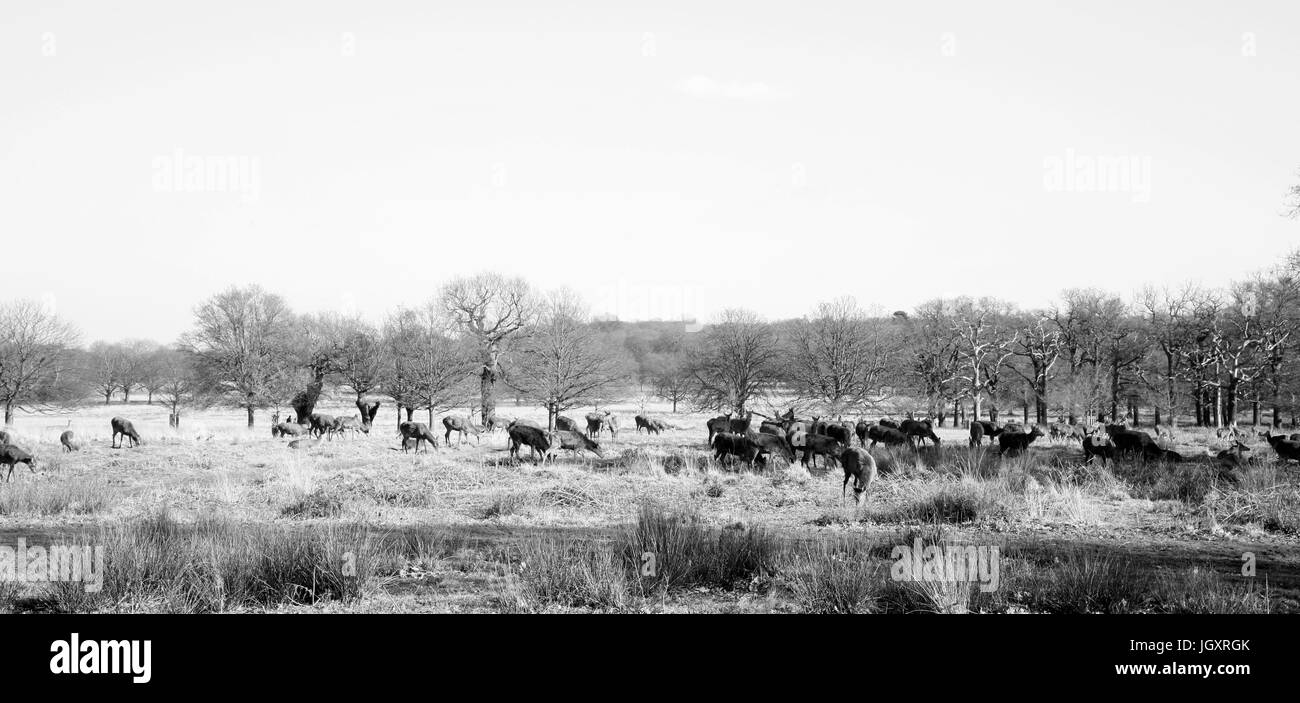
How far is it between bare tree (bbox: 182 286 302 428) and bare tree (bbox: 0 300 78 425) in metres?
6.52

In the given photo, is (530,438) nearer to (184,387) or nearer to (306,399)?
(306,399)

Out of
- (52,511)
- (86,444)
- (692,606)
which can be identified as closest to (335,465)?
(52,511)

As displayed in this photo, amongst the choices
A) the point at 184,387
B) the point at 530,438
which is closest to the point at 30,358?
the point at 184,387

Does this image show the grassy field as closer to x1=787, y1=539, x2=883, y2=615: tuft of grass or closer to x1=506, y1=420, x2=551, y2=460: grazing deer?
x1=787, y1=539, x2=883, y2=615: tuft of grass

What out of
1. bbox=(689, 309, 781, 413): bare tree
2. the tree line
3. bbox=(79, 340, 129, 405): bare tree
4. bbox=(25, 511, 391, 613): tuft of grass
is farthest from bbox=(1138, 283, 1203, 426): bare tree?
bbox=(79, 340, 129, 405): bare tree

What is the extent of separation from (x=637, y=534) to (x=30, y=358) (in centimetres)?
4859

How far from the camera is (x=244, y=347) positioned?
47.6 metres

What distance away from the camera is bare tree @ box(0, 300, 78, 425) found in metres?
40.9

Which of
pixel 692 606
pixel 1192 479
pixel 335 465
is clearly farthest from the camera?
pixel 335 465

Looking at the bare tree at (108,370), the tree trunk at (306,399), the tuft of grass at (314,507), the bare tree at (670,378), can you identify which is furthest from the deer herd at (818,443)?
the bare tree at (108,370)

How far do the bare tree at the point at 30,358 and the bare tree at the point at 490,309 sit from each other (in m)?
22.2
